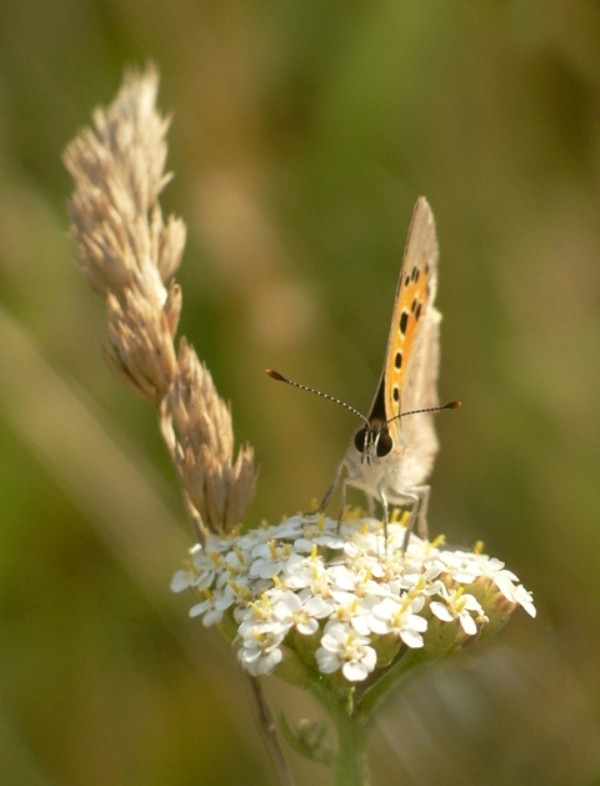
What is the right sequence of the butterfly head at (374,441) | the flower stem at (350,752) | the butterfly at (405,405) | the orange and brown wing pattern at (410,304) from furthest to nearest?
1. the butterfly head at (374,441)
2. the butterfly at (405,405)
3. the orange and brown wing pattern at (410,304)
4. the flower stem at (350,752)

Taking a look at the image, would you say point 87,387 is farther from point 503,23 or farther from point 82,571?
point 503,23

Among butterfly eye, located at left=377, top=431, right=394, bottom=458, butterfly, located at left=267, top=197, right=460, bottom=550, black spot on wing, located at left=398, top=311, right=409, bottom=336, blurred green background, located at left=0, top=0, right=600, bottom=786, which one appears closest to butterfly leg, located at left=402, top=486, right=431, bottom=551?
butterfly, located at left=267, top=197, right=460, bottom=550

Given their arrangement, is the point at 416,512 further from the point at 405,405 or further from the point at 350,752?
the point at 350,752

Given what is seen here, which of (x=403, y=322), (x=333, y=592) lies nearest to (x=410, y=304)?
(x=403, y=322)

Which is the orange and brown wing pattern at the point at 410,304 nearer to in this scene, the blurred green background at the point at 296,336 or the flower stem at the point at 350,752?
the flower stem at the point at 350,752

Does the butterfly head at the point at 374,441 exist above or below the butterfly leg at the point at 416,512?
above

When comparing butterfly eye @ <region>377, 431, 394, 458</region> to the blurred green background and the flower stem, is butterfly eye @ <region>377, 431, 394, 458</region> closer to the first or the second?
the flower stem

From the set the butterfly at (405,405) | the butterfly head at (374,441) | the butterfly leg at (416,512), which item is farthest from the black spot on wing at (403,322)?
the butterfly leg at (416,512)
